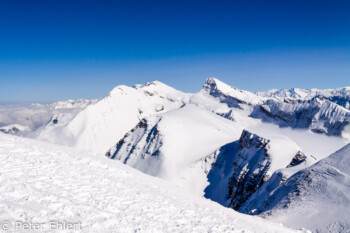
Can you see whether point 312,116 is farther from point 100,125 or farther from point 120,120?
point 100,125

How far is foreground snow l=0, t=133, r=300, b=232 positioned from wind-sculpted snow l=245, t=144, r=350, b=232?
789cm

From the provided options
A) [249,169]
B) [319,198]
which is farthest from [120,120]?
[319,198]

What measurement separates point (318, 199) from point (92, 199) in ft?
74.7

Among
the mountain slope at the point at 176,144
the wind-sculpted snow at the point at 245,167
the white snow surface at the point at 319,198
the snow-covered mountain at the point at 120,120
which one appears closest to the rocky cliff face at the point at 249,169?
the wind-sculpted snow at the point at 245,167

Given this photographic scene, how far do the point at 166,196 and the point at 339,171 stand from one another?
21.6 metres

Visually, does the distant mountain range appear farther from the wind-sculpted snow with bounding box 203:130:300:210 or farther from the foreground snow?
the foreground snow

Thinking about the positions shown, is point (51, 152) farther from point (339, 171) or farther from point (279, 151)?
point (279, 151)

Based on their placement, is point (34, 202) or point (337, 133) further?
point (337, 133)

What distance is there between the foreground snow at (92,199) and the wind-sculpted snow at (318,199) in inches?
311

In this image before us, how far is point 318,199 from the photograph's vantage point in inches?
996

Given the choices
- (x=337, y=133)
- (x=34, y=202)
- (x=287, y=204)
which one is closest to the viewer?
(x=34, y=202)

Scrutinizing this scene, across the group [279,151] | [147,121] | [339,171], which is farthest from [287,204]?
[147,121]

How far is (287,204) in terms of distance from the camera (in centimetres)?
2652

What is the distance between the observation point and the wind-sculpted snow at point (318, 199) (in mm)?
21672
